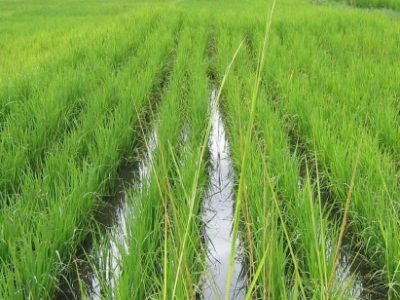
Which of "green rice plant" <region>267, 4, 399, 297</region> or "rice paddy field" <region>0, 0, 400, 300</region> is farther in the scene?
"green rice plant" <region>267, 4, 399, 297</region>

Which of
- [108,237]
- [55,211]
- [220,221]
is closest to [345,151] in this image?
[220,221]

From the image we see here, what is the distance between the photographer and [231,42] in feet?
19.9

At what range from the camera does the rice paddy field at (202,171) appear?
5.31ft

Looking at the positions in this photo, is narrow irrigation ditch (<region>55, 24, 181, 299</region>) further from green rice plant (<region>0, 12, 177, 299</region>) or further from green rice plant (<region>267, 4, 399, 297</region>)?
green rice plant (<region>267, 4, 399, 297</region>)

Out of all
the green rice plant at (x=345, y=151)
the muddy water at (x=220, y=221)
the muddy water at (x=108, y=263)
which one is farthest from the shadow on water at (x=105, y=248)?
the green rice plant at (x=345, y=151)

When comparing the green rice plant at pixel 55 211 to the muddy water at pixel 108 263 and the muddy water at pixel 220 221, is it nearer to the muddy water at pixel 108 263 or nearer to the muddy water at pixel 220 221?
the muddy water at pixel 108 263

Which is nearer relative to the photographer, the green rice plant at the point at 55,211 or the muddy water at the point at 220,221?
the green rice plant at the point at 55,211

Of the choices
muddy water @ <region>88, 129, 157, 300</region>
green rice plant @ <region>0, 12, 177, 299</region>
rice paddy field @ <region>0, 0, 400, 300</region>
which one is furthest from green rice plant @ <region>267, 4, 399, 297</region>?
green rice plant @ <region>0, 12, 177, 299</region>

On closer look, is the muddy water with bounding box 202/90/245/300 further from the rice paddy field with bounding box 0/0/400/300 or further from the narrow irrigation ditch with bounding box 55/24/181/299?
the narrow irrigation ditch with bounding box 55/24/181/299

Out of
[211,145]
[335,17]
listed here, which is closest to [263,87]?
[211,145]

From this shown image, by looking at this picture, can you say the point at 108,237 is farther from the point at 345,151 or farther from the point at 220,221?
the point at 345,151

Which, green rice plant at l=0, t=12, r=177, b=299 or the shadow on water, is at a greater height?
green rice plant at l=0, t=12, r=177, b=299

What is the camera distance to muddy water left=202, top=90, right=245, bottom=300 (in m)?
1.87

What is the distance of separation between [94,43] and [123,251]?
4.60 metres
